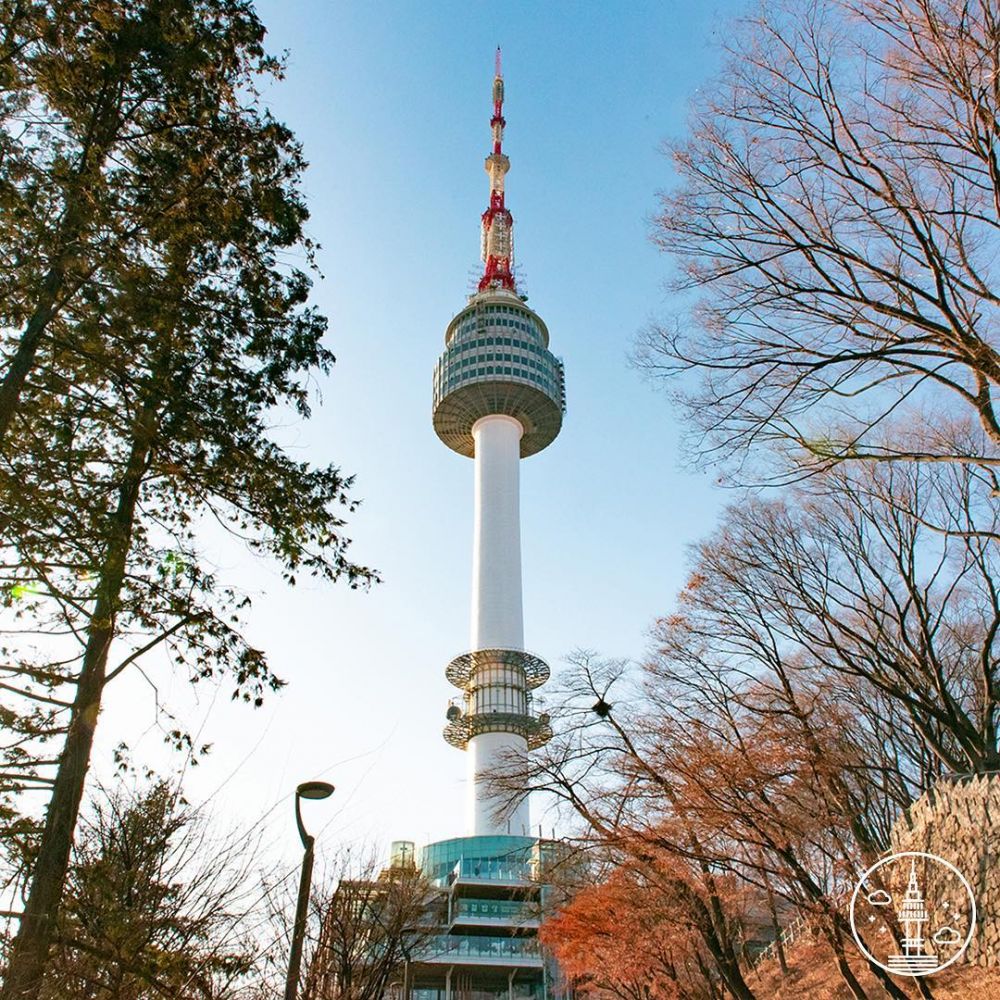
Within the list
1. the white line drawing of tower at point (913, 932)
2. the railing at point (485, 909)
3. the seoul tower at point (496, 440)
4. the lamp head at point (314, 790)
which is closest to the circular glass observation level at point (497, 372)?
the seoul tower at point (496, 440)

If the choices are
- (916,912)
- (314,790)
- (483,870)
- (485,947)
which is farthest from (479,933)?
(314,790)

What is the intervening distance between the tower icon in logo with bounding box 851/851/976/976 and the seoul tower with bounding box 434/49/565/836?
53.0 m

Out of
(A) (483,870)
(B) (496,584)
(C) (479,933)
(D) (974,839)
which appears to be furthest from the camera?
(B) (496,584)

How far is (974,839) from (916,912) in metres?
1.89

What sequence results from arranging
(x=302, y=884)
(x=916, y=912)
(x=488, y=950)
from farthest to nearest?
(x=488, y=950), (x=916, y=912), (x=302, y=884)

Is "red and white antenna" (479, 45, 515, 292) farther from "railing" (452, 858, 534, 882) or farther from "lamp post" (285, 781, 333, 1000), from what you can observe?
"lamp post" (285, 781, 333, 1000)

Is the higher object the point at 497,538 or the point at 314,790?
the point at 497,538

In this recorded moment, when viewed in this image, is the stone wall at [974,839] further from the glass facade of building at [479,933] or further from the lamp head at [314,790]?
the glass facade of building at [479,933]

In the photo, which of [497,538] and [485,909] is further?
[497,538]

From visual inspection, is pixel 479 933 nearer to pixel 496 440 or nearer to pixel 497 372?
pixel 496 440

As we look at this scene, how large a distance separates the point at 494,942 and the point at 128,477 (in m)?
56.7

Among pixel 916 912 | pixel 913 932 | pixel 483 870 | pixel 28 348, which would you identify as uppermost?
pixel 483 870

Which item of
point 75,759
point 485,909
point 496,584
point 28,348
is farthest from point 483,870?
point 28,348

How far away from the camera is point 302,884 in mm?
9102
